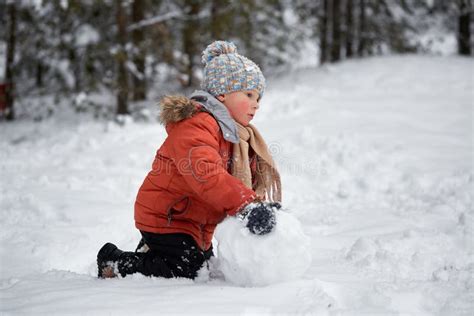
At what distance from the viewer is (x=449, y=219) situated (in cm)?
446

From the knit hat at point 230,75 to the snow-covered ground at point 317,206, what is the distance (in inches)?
47.0

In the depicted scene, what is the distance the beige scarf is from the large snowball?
0.47 metres

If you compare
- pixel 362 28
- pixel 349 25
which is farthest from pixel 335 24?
pixel 362 28

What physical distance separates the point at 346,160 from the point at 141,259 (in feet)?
14.0

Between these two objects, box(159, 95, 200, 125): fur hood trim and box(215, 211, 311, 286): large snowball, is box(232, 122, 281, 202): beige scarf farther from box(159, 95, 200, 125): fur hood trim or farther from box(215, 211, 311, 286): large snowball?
box(215, 211, 311, 286): large snowball

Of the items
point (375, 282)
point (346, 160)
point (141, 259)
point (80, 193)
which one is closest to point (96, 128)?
point (80, 193)

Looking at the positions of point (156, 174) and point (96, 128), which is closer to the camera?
point (156, 174)

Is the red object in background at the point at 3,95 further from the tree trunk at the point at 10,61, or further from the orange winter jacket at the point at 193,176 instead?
the orange winter jacket at the point at 193,176

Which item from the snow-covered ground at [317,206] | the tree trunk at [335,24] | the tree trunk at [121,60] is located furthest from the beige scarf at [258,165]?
the tree trunk at [335,24]

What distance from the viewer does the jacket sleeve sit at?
2488 mm

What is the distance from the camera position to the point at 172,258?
2.86 m

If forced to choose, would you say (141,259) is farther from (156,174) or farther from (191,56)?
(191,56)

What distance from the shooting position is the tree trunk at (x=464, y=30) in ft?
50.2

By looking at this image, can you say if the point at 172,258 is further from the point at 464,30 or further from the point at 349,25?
the point at 349,25
